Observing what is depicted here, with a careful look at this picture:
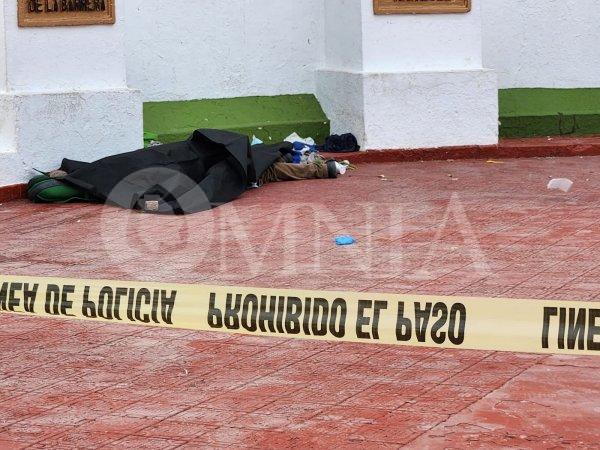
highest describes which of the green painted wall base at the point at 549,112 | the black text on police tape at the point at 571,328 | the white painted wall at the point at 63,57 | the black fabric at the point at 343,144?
the white painted wall at the point at 63,57

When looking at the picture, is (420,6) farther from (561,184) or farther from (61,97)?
(61,97)

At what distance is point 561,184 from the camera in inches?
385

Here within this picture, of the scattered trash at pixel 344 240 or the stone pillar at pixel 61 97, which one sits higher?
the stone pillar at pixel 61 97

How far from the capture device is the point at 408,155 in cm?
1155

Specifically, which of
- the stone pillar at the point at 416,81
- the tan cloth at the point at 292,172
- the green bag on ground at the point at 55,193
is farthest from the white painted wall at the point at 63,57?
the stone pillar at the point at 416,81

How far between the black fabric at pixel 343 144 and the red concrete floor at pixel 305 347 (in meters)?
A: 1.87

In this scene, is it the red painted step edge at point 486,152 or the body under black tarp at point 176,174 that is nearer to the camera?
the body under black tarp at point 176,174

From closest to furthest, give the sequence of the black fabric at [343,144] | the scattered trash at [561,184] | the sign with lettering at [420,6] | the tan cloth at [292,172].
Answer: the scattered trash at [561,184] < the tan cloth at [292,172] < the sign with lettering at [420,6] < the black fabric at [343,144]

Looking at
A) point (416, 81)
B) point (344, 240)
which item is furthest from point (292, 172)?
point (344, 240)

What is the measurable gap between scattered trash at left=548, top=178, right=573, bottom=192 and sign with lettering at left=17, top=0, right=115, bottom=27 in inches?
154

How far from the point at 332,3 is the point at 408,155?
5.76 feet

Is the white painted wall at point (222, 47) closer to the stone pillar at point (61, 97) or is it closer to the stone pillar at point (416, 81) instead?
the stone pillar at point (416, 81)

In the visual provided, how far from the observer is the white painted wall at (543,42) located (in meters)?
12.6

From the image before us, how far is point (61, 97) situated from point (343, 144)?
9.36 ft
